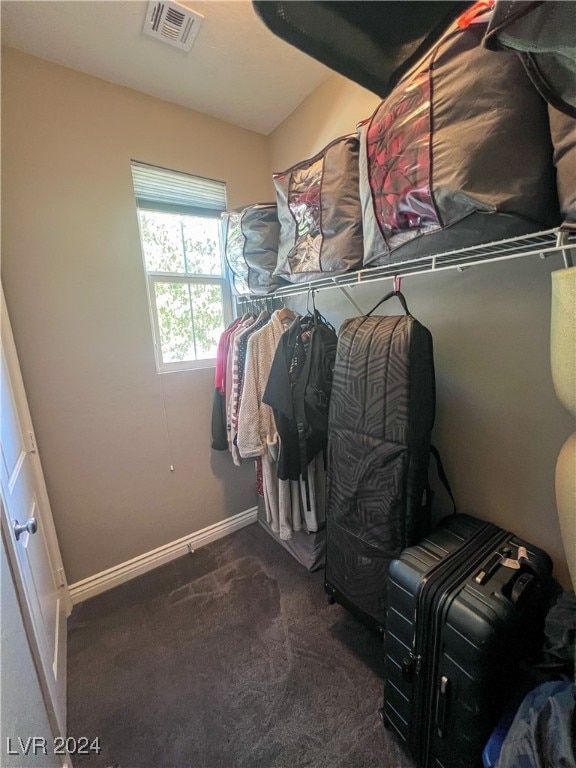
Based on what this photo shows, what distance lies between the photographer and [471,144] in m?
0.77

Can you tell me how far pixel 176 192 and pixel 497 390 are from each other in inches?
80.1

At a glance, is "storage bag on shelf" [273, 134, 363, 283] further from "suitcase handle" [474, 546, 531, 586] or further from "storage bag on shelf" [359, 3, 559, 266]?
"suitcase handle" [474, 546, 531, 586]

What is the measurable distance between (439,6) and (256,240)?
1.14 metres

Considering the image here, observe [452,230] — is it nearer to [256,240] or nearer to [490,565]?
[490,565]

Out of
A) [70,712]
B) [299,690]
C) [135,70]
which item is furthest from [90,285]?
[299,690]

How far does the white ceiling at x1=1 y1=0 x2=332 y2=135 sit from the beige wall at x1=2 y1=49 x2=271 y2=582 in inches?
3.7

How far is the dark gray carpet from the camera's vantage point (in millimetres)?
1086

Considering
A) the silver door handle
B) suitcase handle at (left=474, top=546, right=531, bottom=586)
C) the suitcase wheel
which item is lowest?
the suitcase wheel

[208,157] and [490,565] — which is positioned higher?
[208,157]

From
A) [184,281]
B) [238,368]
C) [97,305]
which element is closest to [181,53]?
[184,281]

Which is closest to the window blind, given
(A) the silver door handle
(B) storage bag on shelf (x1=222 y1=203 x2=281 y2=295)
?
(B) storage bag on shelf (x1=222 y1=203 x2=281 y2=295)

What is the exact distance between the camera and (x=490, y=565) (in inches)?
38.9

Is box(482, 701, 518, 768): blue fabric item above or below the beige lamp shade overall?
below

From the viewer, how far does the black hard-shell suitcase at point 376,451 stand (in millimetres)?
1083
